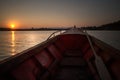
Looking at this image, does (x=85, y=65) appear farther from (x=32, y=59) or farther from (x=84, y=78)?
(x=32, y=59)

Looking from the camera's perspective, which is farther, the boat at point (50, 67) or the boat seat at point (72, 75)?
the boat seat at point (72, 75)

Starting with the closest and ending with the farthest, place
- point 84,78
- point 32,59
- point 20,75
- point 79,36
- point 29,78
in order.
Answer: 1. point 20,75
2. point 29,78
3. point 32,59
4. point 84,78
5. point 79,36

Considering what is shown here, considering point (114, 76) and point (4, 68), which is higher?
point (4, 68)

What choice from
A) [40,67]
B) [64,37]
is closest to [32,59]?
[40,67]

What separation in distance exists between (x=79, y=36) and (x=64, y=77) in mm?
5373

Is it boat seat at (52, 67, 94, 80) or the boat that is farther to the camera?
boat seat at (52, 67, 94, 80)

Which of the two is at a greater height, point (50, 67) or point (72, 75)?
point (50, 67)

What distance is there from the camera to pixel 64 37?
9.77 metres

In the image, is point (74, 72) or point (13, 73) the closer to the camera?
point (13, 73)

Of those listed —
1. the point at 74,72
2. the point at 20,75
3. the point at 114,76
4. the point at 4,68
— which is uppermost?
the point at 4,68

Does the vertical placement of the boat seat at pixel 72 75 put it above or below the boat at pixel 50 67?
below

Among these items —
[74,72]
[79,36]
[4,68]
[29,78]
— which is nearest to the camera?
[4,68]

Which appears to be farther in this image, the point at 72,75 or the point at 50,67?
the point at 72,75

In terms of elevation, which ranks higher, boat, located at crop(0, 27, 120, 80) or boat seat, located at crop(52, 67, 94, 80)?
boat, located at crop(0, 27, 120, 80)
